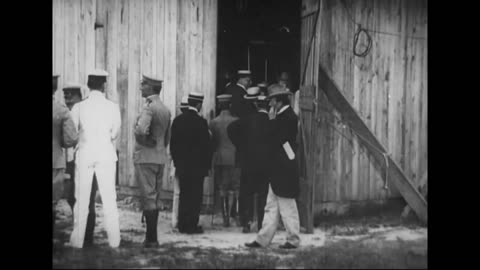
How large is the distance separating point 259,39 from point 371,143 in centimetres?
181

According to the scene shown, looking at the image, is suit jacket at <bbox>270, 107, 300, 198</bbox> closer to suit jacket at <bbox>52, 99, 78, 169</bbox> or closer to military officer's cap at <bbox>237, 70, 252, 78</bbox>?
military officer's cap at <bbox>237, 70, 252, 78</bbox>

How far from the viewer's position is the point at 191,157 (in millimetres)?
6551

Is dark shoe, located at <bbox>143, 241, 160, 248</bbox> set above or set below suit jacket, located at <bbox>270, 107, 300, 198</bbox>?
below

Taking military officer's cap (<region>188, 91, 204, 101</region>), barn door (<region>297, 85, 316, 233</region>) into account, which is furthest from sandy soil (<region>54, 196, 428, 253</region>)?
military officer's cap (<region>188, 91, 204, 101</region>)

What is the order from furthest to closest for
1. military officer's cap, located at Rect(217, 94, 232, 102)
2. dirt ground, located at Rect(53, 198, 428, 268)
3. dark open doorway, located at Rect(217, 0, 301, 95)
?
dark open doorway, located at Rect(217, 0, 301, 95)
military officer's cap, located at Rect(217, 94, 232, 102)
dirt ground, located at Rect(53, 198, 428, 268)

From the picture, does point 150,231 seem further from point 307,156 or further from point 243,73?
point 243,73

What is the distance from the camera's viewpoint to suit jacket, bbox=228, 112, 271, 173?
6520mm

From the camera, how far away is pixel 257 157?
655cm

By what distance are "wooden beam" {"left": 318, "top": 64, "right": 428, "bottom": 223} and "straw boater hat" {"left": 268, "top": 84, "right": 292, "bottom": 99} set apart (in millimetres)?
557

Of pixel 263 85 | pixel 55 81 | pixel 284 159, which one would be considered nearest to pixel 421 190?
pixel 284 159

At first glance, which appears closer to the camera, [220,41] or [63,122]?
[63,122]
